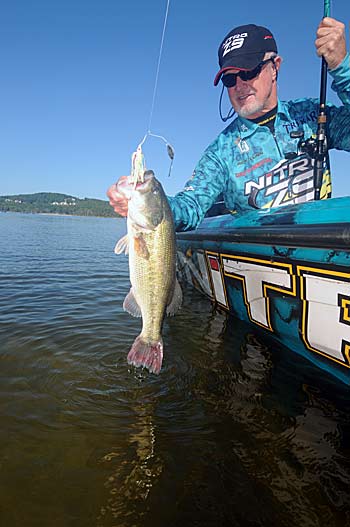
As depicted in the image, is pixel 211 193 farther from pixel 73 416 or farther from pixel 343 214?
pixel 73 416

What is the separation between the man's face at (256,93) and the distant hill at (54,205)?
120328 mm

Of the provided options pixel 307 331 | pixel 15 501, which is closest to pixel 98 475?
pixel 15 501

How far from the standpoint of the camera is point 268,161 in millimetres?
4953

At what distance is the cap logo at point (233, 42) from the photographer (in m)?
4.57

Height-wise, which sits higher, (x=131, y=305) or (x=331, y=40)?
(x=331, y=40)

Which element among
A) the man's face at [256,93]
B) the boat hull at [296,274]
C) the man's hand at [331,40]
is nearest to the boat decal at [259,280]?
the boat hull at [296,274]

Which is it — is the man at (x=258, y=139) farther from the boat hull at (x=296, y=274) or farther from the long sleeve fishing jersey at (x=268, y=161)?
the boat hull at (x=296, y=274)

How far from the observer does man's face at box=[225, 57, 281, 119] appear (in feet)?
15.4

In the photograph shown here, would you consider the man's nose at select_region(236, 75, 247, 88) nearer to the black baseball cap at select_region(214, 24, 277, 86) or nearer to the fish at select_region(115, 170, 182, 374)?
the black baseball cap at select_region(214, 24, 277, 86)

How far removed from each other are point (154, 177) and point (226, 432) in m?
2.38

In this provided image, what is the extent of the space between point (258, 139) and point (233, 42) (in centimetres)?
134

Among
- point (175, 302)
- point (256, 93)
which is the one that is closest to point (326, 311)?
point (175, 302)

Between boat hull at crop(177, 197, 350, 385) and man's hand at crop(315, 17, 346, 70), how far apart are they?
173 centimetres

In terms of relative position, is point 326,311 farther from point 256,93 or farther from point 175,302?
point 256,93
